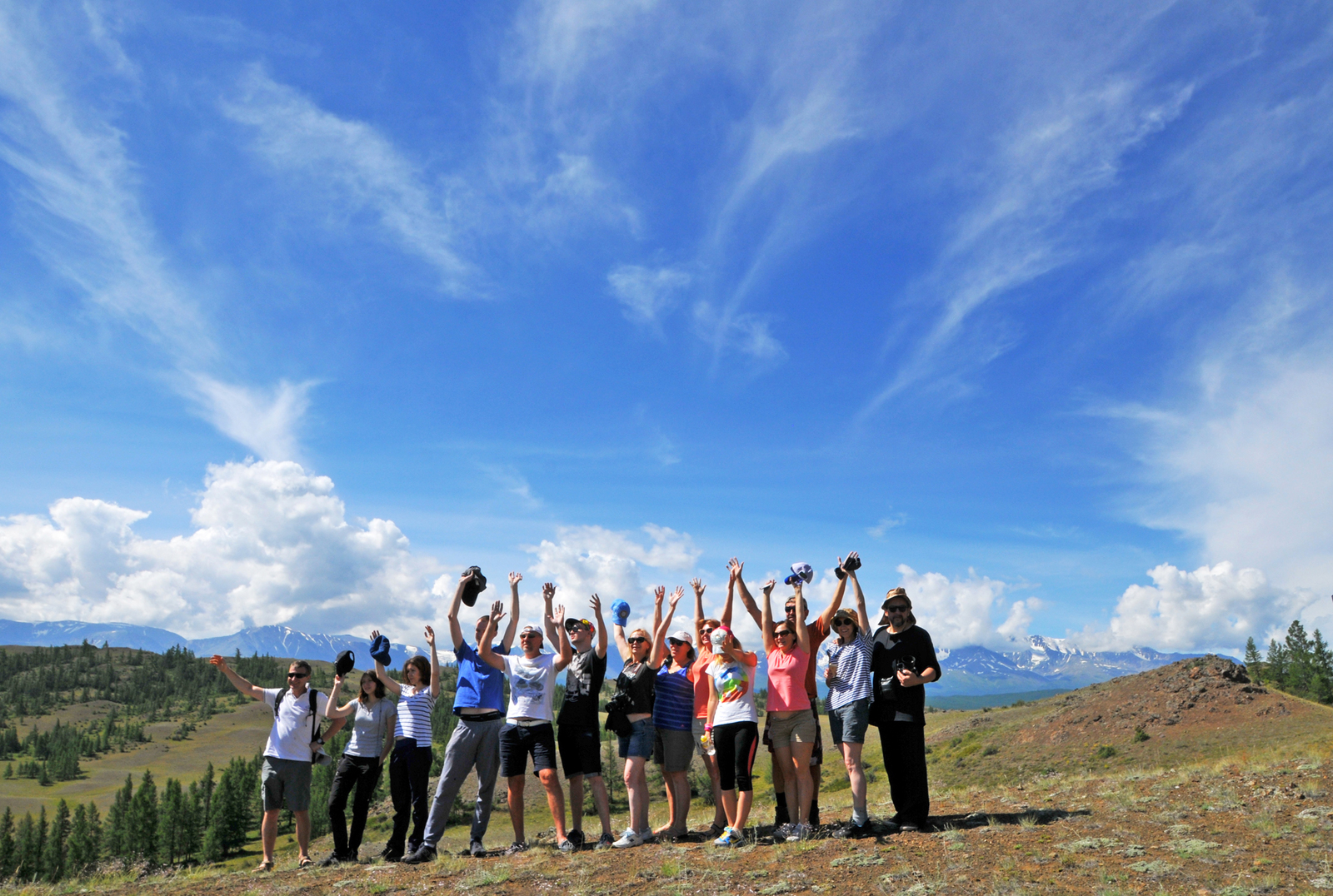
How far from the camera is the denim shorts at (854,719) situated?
7832mm

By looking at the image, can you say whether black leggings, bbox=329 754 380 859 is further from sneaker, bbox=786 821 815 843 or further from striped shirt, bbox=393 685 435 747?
sneaker, bbox=786 821 815 843

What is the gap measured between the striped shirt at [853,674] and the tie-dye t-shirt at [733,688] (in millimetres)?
905

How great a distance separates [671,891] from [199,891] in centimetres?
474

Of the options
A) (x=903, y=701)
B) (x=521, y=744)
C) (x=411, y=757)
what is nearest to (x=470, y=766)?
(x=521, y=744)

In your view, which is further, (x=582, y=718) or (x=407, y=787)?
(x=407, y=787)

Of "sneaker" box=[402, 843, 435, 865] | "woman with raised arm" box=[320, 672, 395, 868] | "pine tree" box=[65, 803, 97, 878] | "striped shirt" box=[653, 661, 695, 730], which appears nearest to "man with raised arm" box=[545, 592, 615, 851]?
"striped shirt" box=[653, 661, 695, 730]

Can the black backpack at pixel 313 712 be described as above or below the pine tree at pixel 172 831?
above

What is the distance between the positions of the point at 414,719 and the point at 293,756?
1.52m

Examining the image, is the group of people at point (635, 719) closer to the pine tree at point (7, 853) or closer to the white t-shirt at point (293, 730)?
the white t-shirt at point (293, 730)

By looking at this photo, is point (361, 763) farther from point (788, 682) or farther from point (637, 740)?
point (788, 682)

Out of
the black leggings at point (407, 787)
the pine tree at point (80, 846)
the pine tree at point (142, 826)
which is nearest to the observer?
the black leggings at point (407, 787)

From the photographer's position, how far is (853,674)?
8023 millimetres

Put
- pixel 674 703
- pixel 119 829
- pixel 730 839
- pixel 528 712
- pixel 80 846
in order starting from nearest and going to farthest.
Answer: pixel 730 839, pixel 528 712, pixel 674 703, pixel 80 846, pixel 119 829

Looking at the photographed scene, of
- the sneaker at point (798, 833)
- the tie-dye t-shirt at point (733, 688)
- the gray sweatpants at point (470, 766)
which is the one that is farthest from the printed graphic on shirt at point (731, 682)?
the gray sweatpants at point (470, 766)
